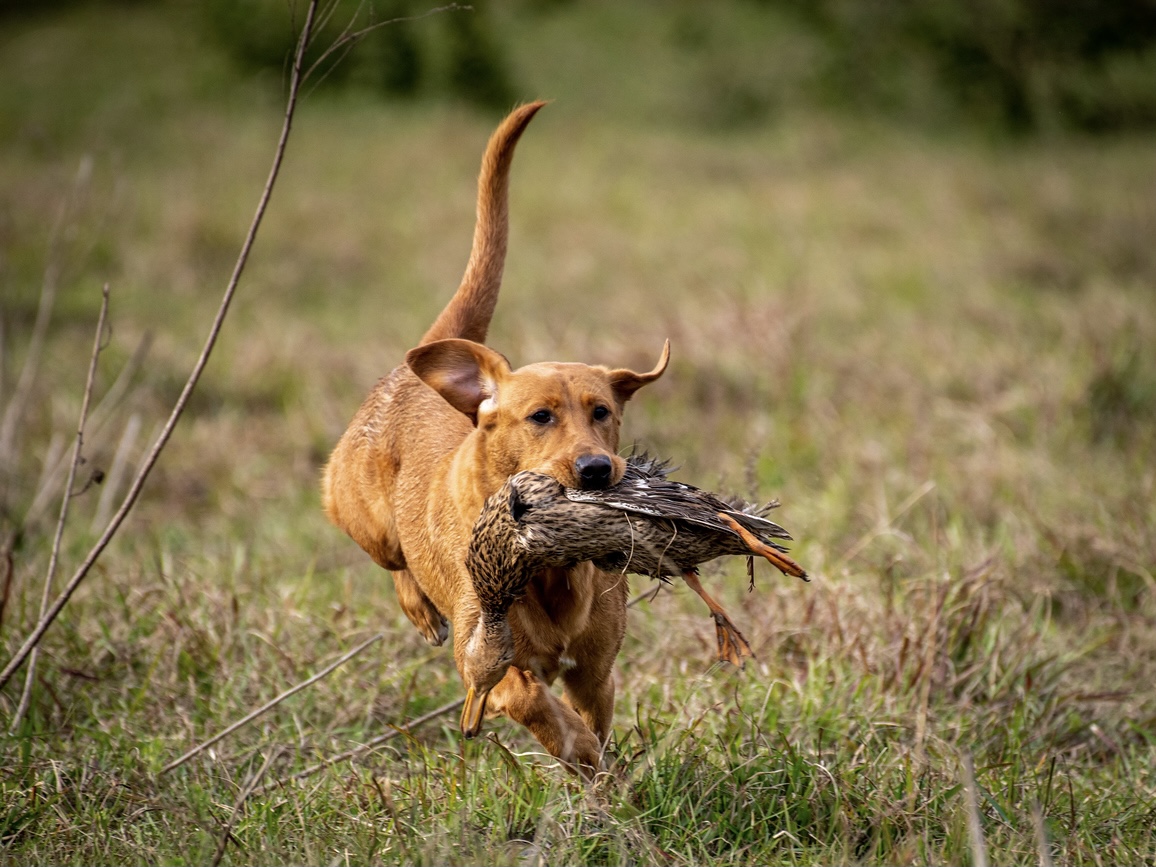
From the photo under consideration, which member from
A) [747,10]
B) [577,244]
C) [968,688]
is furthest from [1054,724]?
[747,10]

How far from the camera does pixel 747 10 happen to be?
61.7 feet

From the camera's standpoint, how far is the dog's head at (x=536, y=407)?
9.00ft

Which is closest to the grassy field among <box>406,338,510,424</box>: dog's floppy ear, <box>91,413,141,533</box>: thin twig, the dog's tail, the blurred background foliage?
<box>91,413,141,533</box>: thin twig

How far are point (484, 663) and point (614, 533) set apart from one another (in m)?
0.46

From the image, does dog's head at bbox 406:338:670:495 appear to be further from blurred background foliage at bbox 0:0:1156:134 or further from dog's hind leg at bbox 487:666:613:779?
blurred background foliage at bbox 0:0:1156:134

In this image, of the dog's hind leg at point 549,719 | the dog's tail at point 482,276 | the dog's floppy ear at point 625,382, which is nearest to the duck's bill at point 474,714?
the dog's hind leg at point 549,719

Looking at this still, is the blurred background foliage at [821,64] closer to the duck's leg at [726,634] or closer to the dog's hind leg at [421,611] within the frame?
the dog's hind leg at [421,611]

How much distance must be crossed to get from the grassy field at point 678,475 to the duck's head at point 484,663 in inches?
8.0

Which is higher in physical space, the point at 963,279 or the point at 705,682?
the point at 705,682

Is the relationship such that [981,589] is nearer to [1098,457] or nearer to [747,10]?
[1098,457]

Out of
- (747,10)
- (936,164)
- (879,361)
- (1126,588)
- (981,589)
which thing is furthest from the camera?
(747,10)

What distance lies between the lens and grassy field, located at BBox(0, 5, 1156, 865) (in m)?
2.93

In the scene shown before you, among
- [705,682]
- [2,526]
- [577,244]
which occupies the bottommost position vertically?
[577,244]

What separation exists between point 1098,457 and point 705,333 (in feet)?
8.32
